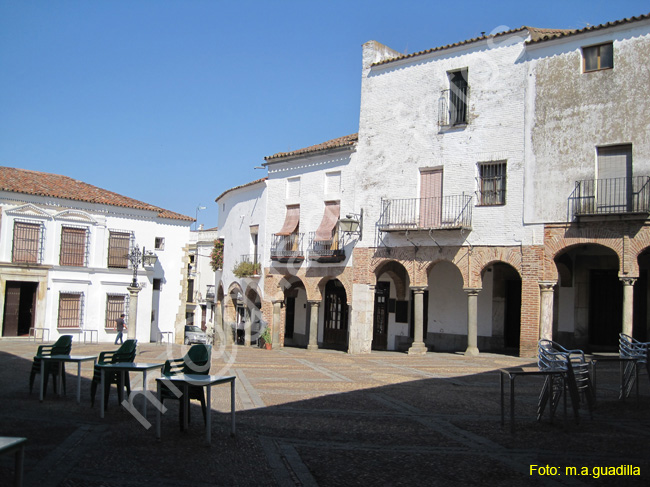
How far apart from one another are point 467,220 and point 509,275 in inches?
123

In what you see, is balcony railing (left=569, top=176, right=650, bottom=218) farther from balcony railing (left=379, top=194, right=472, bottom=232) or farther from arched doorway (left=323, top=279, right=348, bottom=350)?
arched doorway (left=323, top=279, right=348, bottom=350)

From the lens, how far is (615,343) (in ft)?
68.6

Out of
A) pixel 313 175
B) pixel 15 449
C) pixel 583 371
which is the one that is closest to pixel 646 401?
pixel 583 371

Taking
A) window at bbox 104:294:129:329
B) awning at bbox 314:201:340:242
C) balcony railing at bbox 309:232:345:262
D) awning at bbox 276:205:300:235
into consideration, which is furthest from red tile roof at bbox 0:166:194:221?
awning at bbox 314:201:340:242

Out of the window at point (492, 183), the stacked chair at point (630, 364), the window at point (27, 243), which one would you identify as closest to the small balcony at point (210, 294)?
the window at point (27, 243)

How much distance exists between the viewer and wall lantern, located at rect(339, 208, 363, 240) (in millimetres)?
22922

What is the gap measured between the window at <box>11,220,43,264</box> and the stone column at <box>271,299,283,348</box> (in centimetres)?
1137

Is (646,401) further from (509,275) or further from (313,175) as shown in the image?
(313,175)

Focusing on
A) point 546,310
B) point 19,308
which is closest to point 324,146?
point 546,310

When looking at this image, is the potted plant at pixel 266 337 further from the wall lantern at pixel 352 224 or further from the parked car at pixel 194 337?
the parked car at pixel 194 337

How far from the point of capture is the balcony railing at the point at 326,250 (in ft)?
79.2

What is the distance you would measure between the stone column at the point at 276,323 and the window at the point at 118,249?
9.22m

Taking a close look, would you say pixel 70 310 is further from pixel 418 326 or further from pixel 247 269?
pixel 418 326

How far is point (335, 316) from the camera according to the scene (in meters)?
28.3
